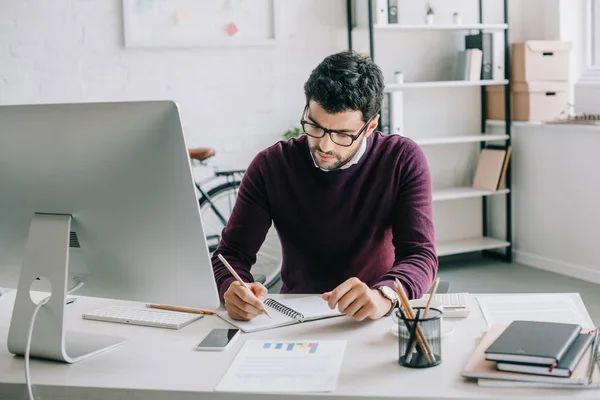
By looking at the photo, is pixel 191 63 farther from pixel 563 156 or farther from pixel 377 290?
pixel 377 290

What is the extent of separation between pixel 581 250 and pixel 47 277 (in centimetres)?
329

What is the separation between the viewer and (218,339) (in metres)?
1.55

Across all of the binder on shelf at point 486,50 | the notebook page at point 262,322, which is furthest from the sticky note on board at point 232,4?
the notebook page at point 262,322

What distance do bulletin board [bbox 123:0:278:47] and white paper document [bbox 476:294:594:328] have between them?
2594mm

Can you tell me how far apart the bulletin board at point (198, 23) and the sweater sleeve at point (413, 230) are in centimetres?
217

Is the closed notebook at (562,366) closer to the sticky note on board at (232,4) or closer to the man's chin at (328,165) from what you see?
the man's chin at (328,165)

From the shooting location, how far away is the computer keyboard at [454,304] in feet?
5.41

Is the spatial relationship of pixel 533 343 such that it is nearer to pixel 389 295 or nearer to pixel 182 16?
pixel 389 295

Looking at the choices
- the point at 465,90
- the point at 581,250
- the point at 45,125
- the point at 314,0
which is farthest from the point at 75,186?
the point at 465,90

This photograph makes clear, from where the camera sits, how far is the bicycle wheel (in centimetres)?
408

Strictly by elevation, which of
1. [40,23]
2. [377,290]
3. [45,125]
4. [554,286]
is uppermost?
[40,23]

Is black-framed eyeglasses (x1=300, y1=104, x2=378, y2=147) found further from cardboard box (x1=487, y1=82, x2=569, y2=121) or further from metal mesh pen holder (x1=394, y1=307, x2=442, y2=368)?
cardboard box (x1=487, y1=82, x2=569, y2=121)

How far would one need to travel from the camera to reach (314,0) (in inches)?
167

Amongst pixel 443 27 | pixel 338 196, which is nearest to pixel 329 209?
pixel 338 196
